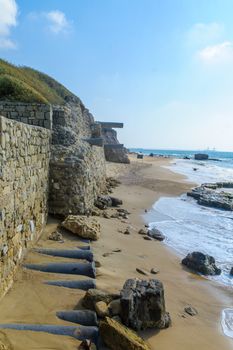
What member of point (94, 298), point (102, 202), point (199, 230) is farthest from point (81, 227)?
Answer: point (199, 230)

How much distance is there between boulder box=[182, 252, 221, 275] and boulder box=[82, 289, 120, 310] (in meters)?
3.44

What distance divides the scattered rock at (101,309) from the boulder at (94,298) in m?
0.08

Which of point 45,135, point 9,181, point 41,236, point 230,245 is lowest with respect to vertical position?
point 230,245

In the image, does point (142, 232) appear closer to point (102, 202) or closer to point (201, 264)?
point (102, 202)

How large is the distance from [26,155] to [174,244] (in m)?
5.67

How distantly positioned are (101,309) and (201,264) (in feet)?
12.7

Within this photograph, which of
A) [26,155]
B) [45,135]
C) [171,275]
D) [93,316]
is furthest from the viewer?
[45,135]

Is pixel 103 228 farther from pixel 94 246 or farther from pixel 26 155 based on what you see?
pixel 26 155

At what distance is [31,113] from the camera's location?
10133 mm

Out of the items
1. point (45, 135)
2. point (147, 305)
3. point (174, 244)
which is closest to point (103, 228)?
point (174, 244)

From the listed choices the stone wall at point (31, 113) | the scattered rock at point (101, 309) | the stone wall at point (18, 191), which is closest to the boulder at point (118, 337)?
the scattered rock at point (101, 309)

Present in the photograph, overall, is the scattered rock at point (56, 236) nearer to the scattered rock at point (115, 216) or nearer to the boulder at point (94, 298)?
the boulder at point (94, 298)

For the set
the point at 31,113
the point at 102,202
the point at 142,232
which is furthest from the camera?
the point at 102,202

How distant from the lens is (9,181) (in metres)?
5.71
